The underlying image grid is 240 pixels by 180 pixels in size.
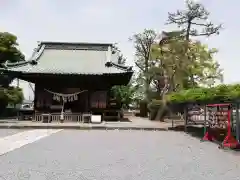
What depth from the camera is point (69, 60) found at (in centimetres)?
A: 2673

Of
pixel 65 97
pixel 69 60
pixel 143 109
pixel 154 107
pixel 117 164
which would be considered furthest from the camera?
pixel 143 109

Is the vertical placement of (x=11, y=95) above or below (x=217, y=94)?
above

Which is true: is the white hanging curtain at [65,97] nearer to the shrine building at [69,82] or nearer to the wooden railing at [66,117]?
the shrine building at [69,82]

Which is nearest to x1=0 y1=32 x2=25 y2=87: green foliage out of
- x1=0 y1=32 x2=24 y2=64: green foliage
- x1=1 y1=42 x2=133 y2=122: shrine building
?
x1=0 y1=32 x2=24 y2=64: green foliage

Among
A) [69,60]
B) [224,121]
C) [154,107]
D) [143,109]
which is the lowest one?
[224,121]

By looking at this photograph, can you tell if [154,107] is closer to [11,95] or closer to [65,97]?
[65,97]

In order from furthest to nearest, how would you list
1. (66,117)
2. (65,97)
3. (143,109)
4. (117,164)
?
(143,109) < (65,97) < (66,117) < (117,164)

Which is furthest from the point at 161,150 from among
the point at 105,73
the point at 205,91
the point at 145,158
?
the point at 105,73

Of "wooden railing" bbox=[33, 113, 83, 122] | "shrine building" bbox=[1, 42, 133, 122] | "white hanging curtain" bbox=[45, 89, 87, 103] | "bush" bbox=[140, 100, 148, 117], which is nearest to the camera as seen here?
"wooden railing" bbox=[33, 113, 83, 122]

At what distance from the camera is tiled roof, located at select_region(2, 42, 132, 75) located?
23.6 metres

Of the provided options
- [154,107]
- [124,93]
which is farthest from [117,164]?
[124,93]

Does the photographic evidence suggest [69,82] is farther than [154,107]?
No

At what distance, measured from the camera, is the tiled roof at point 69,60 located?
2364 centimetres

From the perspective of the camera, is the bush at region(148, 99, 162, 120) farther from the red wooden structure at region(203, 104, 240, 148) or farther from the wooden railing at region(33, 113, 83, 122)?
the red wooden structure at region(203, 104, 240, 148)
